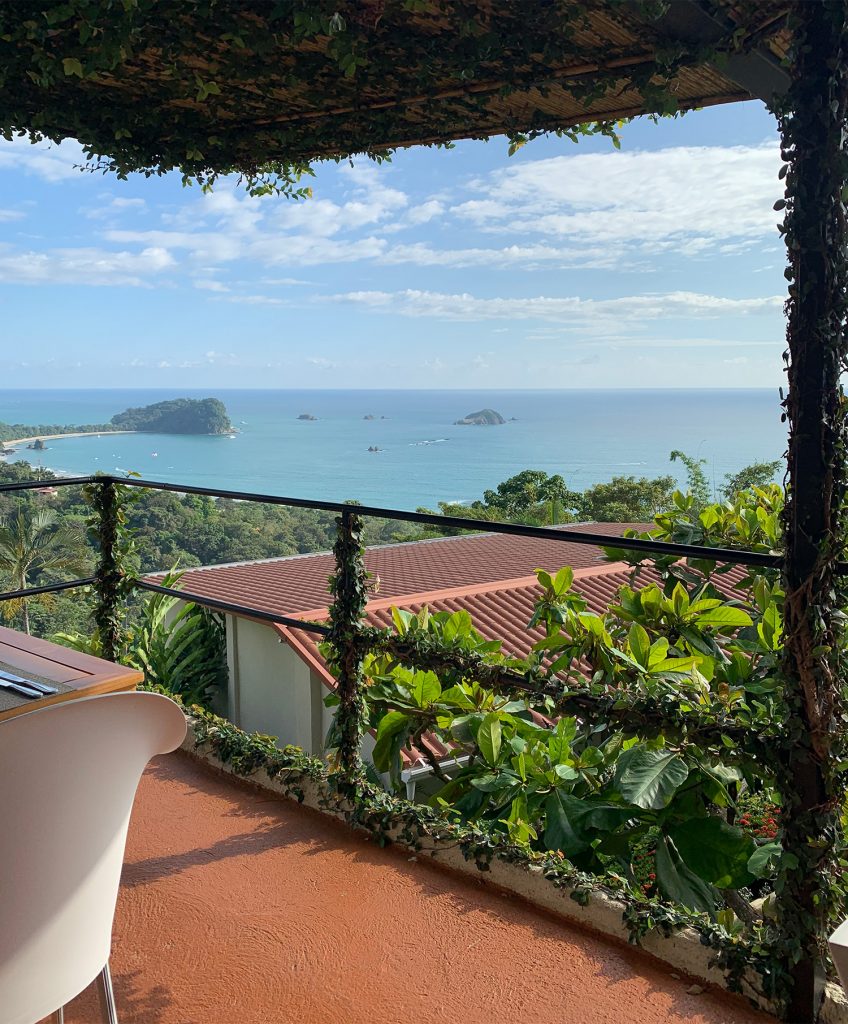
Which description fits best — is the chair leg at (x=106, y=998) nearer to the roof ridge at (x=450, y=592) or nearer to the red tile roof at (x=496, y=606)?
the red tile roof at (x=496, y=606)

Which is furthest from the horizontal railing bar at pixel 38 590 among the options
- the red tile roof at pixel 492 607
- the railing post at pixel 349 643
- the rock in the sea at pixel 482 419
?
the rock in the sea at pixel 482 419

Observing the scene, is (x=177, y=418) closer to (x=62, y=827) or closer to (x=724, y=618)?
(x=724, y=618)

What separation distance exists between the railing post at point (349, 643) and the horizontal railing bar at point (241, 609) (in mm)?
74

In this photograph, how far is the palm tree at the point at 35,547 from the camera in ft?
65.8

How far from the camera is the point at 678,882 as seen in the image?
2.12 meters

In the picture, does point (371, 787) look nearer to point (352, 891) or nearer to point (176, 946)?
point (352, 891)

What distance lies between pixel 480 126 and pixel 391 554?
22005 millimetres

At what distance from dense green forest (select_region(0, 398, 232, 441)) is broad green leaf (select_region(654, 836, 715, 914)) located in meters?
46.9

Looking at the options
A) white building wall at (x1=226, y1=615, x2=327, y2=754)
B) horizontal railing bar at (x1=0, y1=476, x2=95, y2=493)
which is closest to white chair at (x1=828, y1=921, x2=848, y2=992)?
horizontal railing bar at (x1=0, y1=476, x2=95, y2=493)

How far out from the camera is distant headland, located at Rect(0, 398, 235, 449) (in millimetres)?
45844

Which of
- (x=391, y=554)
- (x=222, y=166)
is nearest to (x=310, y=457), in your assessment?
(x=391, y=554)

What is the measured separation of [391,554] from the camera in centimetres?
2441

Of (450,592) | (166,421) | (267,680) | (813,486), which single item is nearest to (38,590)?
(813,486)

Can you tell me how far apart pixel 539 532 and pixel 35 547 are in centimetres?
2056
